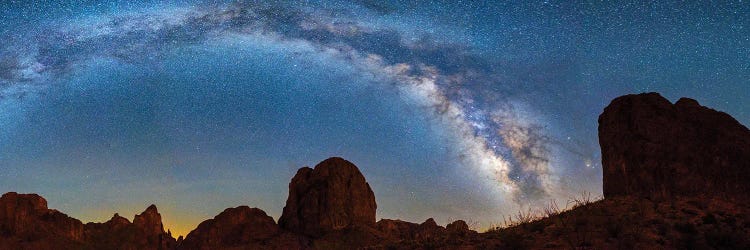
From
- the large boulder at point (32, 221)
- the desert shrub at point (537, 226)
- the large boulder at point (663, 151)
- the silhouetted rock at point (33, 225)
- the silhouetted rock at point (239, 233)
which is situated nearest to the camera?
the desert shrub at point (537, 226)

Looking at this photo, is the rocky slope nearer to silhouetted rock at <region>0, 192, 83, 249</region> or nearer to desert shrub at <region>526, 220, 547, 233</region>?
silhouetted rock at <region>0, 192, 83, 249</region>

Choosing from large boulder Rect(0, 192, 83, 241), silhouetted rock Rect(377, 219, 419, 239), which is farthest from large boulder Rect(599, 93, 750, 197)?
large boulder Rect(0, 192, 83, 241)

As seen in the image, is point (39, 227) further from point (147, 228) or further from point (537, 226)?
point (537, 226)

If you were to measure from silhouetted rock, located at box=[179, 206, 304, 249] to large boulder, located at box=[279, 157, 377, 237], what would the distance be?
3.39 metres

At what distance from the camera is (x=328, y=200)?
8906cm

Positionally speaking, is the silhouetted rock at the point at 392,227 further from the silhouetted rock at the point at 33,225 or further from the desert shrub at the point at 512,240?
the desert shrub at the point at 512,240

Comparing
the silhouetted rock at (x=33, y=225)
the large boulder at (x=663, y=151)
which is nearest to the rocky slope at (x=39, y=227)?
the silhouetted rock at (x=33, y=225)

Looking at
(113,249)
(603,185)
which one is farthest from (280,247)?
(603,185)

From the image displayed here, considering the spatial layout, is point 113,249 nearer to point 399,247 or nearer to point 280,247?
point 280,247

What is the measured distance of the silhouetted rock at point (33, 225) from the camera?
8844 cm

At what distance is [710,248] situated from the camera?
14672mm

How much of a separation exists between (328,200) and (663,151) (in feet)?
209

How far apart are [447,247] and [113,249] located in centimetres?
4285

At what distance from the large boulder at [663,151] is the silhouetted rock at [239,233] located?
5853 cm
